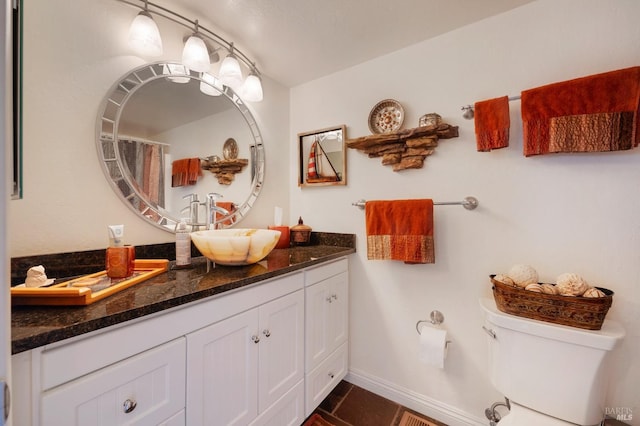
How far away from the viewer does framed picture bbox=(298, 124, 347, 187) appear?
66.5 inches

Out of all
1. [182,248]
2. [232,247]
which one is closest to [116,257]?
[182,248]

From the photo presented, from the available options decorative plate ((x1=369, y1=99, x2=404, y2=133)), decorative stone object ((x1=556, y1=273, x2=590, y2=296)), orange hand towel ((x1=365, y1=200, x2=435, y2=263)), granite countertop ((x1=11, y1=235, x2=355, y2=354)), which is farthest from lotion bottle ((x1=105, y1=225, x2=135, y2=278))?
decorative stone object ((x1=556, y1=273, x2=590, y2=296))

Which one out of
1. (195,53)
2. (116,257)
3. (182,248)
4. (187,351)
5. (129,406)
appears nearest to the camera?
(129,406)

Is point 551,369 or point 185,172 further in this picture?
point 185,172

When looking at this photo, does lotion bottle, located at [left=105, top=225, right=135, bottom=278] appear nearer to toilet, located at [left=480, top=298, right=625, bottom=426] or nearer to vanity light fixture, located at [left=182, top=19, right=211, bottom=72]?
vanity light fixture, located at [left=182, top=19, right=211, bottom=72]

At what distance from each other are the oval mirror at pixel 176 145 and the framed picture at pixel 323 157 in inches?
14.5

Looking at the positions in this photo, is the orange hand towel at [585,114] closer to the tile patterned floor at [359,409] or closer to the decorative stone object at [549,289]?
the decorative stone object at [549,289]

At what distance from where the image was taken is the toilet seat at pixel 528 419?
3.04ft

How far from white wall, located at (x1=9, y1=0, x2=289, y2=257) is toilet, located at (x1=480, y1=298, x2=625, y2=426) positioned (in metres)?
1.67

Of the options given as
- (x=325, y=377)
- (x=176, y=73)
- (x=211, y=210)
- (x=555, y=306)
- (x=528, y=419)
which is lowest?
(x=325, y=377)

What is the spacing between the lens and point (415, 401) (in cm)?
144

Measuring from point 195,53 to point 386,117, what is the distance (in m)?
1.07

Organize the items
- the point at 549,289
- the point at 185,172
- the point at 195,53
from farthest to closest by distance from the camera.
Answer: the point at 185,172, the point at 195,53, the point at 549,289

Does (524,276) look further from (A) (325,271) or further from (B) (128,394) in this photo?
(B) (128,394)
